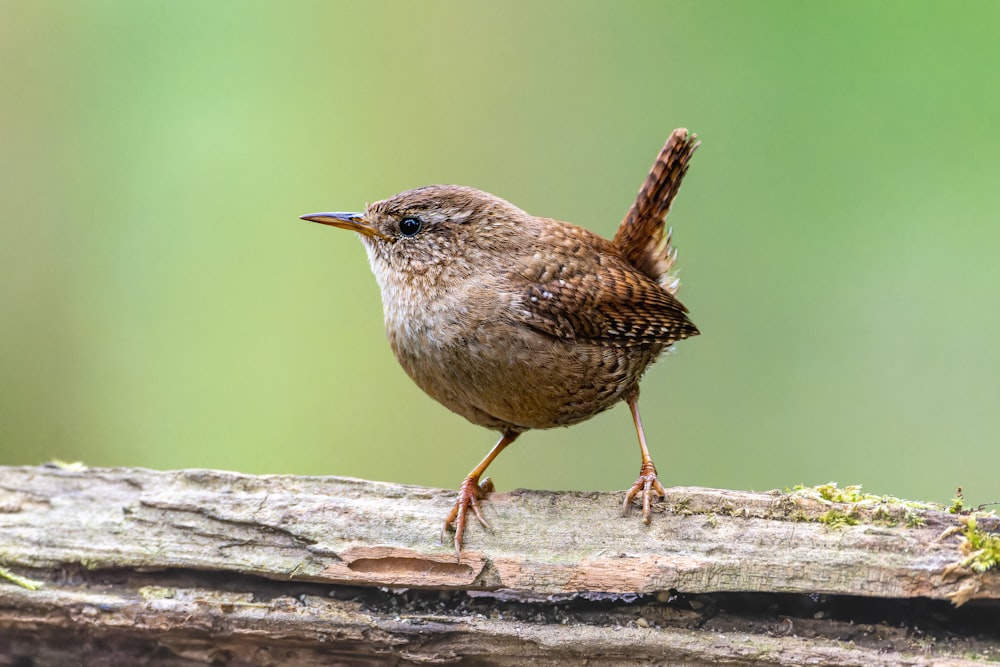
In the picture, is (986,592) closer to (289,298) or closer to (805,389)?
(805,389)

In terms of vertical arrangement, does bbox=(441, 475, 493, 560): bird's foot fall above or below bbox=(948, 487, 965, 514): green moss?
below

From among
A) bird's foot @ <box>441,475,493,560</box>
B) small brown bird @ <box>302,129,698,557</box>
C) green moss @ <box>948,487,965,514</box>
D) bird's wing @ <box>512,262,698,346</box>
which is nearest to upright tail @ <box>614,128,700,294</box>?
small brown bird @ <box>302,129,698,557</box>

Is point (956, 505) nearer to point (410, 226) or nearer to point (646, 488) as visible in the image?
point (646, 488)

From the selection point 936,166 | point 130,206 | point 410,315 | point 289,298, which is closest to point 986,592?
point 410,315

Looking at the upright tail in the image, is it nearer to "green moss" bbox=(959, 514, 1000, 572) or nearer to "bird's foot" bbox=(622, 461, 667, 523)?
"bird's foot" bbox=(622, 461, 667, 523)

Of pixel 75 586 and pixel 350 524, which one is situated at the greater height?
pixel 350 524

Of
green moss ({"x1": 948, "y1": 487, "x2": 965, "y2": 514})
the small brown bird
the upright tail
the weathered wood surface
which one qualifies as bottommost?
the weathered wood surface

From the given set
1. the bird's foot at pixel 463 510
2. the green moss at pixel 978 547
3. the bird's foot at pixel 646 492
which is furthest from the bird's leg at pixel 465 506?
the green moss at pixel 978 547
